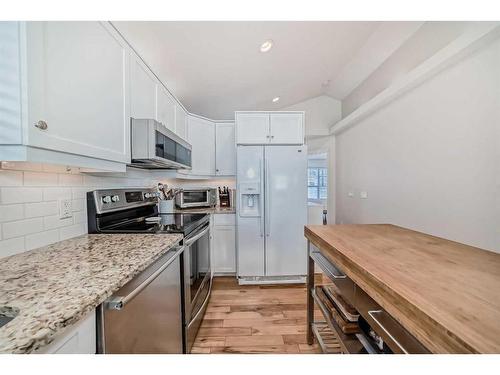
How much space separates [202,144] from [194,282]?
1941 millimetres

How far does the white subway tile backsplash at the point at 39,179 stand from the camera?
1.10 meters

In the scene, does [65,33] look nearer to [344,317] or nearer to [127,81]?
[127,81]

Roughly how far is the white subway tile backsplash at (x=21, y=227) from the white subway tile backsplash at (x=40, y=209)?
0.10ft

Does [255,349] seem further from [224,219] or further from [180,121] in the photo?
[180,121]

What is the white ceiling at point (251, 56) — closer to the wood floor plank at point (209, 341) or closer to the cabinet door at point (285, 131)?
the cabinet door at point (285, 131)

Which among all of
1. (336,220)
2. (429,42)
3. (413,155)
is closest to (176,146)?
(413,155)

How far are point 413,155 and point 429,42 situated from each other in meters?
1.10

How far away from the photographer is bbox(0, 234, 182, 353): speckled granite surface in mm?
505

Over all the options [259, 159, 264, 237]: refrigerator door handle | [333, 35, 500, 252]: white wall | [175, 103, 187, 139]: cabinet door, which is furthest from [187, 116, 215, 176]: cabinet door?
[333, 35, 500, 252]: white wall

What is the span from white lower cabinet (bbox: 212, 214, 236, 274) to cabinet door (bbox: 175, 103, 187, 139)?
1.13 meters

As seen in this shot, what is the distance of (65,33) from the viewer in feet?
3.04

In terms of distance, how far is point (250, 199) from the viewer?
2.92 m

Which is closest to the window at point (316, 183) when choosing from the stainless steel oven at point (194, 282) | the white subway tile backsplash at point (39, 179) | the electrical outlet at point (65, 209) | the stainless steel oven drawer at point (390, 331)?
the stainless steel oven at point (194, 282)

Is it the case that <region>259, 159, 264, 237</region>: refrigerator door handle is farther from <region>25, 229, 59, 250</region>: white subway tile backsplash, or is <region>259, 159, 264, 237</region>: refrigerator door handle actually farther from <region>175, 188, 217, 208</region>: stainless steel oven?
<region>25, 229, 59, 250</region>: white subway tile backsplash
